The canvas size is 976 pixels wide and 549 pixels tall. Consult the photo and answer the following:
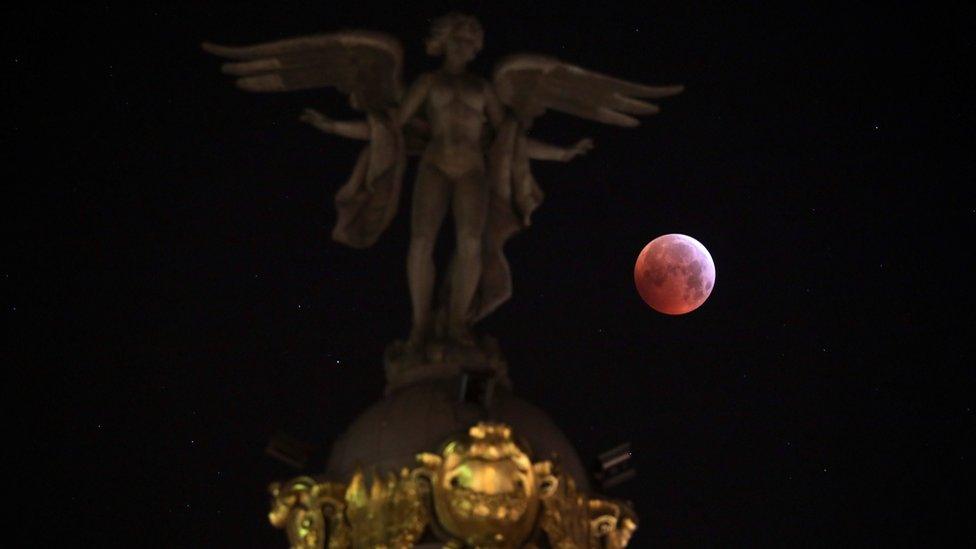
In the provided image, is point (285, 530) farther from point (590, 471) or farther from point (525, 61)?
point (525, 61)

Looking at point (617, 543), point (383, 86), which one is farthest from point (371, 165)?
point (617, 543)

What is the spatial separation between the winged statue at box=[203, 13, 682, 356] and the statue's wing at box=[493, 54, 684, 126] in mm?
22

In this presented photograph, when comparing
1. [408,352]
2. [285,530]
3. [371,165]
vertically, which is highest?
[371,165]

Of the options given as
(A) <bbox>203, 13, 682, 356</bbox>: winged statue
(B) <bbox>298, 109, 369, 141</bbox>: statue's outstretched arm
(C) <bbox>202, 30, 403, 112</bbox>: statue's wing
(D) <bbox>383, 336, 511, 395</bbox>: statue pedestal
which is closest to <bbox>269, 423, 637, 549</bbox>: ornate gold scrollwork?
(D) <bbox>383, 336, 511, 395</bbox>: statue pedestal

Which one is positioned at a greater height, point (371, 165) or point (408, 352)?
point (371, 165)

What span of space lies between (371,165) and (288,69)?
152 centimetres

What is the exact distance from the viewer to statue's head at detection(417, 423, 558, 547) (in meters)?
24.9

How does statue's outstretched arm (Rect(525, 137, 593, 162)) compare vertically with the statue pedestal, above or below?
above

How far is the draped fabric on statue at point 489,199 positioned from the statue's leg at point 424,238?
358mm

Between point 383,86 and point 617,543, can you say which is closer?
point 617,543

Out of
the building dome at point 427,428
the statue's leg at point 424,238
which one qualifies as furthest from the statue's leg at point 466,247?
the building dome at point 427,428

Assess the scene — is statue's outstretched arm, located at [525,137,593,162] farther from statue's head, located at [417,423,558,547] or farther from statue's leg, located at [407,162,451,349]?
statue's head, located at [417,423,558,547]

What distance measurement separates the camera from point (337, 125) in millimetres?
27672

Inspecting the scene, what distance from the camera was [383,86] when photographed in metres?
28.0
